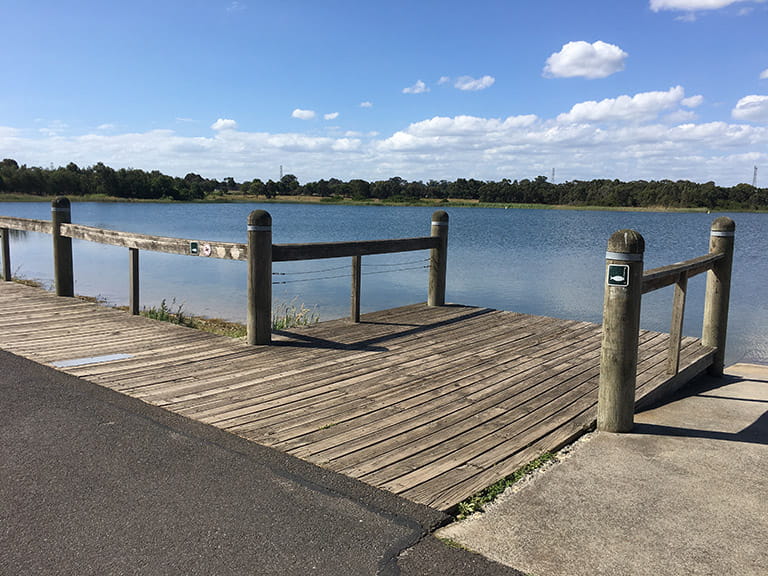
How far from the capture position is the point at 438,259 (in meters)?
9.04

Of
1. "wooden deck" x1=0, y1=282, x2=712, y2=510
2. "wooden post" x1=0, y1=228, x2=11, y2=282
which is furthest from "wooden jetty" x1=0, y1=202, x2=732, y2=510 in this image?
"wooden post" x1=0, y1=228, x2=11, y2=282

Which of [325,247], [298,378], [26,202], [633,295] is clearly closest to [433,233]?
[325,247]

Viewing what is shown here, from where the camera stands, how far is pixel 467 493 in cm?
329

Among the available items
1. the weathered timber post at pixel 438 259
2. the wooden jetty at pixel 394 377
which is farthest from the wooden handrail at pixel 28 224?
the weathered timber post at pixel 438 259

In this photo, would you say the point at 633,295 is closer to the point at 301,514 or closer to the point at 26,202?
the point at 301,514

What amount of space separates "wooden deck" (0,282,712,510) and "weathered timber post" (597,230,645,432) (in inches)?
9.0

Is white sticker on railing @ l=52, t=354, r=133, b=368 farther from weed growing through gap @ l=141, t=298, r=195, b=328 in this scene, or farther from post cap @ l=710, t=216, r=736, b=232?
post cap @ l=710, t=216, r=736, b=232

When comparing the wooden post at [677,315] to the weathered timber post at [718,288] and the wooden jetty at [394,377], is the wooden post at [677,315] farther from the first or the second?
the weathered timber post at [718,288]

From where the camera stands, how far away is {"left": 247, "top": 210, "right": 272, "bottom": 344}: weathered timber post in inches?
253

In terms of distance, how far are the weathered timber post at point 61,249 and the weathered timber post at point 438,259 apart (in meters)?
5.38

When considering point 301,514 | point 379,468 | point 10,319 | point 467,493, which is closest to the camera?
point 301,514

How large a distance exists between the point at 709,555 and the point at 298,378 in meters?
3.41

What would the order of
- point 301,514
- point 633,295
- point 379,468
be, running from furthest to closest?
point 633,295
point 379,468
point 301,514

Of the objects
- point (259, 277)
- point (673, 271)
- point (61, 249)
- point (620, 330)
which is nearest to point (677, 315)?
point (673, 271)
